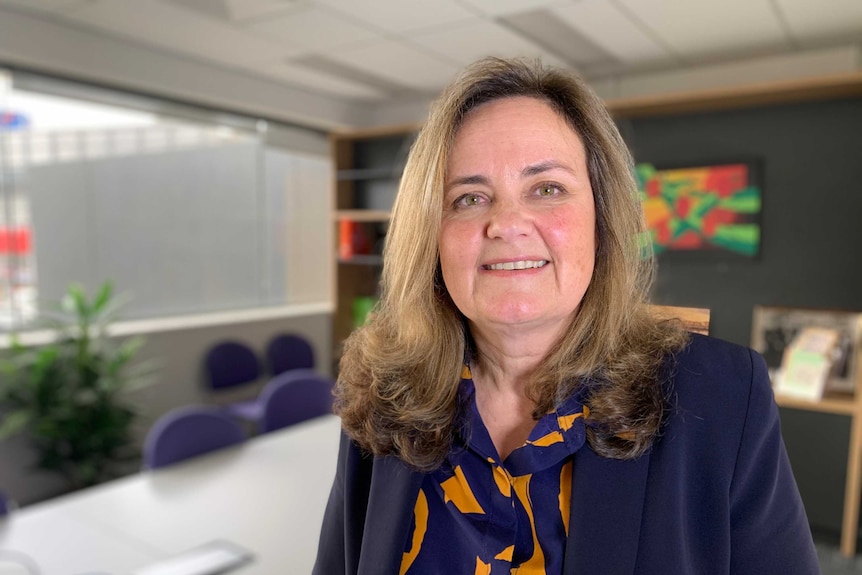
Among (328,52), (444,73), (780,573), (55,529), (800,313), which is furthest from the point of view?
(444,73)

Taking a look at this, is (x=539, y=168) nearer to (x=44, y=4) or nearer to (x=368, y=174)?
(x=44, y=4)

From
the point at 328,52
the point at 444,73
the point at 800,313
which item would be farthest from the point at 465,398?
the point at 444,73

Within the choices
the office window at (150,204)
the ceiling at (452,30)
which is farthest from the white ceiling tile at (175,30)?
the office window at (150,204)

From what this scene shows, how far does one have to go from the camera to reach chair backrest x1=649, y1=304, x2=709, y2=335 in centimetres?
60

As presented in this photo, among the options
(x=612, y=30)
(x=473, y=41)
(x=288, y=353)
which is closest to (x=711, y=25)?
(x=612, y=30)

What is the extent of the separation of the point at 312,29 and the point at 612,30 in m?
1.90

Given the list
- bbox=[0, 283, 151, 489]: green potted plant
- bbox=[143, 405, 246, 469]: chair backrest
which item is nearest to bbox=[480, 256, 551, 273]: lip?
bbox=[143, 405, 246, 469]: chair backrest

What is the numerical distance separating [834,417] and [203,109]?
4944 millimetres

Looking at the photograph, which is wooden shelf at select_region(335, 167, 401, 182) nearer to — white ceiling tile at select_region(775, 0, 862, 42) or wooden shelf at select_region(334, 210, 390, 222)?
wooden shelf at select_region(334, 210, 390, 222)

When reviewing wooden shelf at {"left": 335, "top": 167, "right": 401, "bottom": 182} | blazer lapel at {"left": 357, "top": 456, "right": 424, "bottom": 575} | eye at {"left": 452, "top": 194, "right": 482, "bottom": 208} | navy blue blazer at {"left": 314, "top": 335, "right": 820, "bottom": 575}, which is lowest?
blazer lapel at {"left": 357, "top": 456, "right": 424, "bottom": 575}

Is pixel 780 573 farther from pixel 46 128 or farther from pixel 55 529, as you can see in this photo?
pixel 46 128

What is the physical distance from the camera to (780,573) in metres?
0.62

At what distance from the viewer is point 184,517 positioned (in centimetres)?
196

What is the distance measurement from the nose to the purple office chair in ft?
13.0
